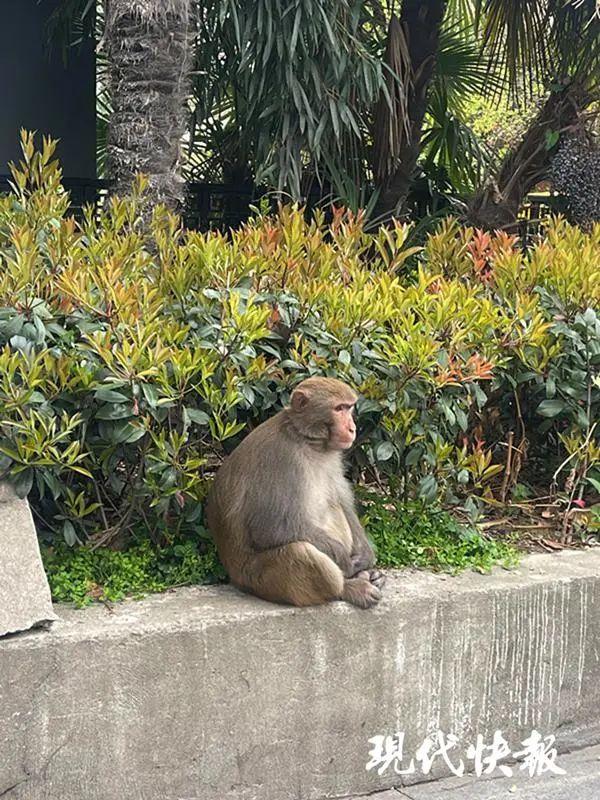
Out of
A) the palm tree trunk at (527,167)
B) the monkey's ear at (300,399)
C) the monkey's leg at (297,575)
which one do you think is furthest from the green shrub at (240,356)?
the palm tree trunk at (527,167)

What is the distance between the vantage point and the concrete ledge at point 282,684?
11.6ft

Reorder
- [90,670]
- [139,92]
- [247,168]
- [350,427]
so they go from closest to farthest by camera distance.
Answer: [90,670], [350,427], [139,92], [247,168]

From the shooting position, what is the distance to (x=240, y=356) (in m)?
4.04

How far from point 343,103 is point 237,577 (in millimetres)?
4623

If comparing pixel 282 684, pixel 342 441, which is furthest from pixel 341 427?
pixel 282 684

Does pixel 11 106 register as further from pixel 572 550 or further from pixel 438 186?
pixel 572 550

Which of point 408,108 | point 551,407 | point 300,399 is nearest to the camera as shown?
point 300,399

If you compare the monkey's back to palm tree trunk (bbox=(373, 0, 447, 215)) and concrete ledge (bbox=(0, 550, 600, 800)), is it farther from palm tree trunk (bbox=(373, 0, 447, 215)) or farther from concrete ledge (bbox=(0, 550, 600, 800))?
palm tree trunk (bbox=(373, 0, 447, 215))

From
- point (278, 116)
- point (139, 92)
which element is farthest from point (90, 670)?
point (278, 116)

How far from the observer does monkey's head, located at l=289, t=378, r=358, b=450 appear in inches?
154

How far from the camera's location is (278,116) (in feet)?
25.0

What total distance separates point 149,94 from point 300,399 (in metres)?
3.26

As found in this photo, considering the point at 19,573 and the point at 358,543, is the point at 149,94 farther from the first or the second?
the point at 19,573

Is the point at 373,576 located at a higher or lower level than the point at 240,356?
lower
